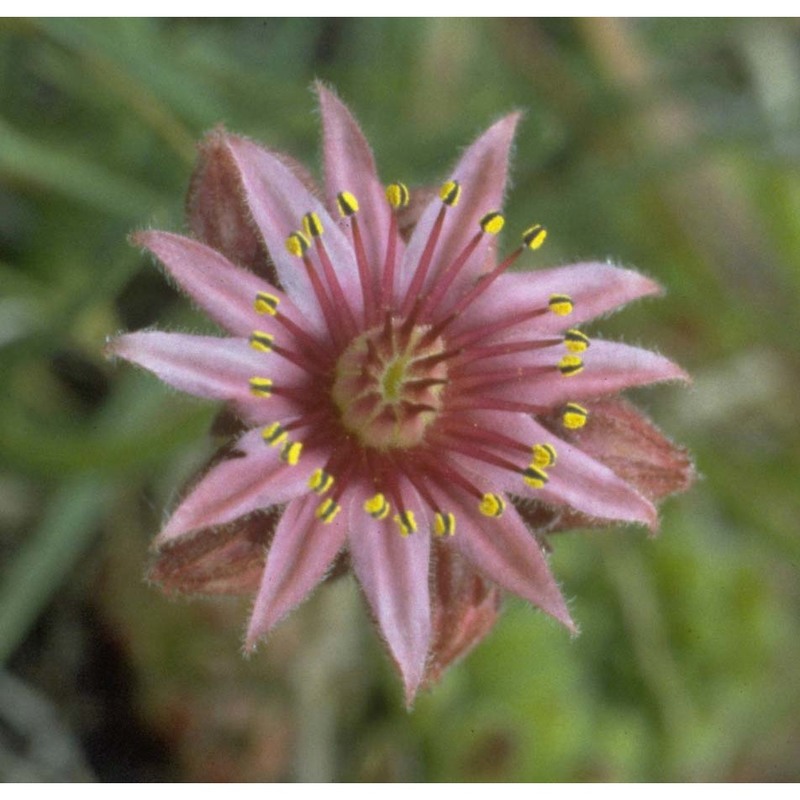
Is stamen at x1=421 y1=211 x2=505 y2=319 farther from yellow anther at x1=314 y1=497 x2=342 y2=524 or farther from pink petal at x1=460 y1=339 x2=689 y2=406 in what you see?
yellow anther at x1=314 y1=497 x2=342 y2=524

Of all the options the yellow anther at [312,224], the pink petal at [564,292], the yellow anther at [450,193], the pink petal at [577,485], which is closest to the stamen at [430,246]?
the yellow anther at [450,193]

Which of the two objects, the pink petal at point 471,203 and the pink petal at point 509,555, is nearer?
the pink petal at point 509,555

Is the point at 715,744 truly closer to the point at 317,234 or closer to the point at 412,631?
the point at 412,631

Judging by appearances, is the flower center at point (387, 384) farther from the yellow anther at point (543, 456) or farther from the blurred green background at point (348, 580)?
the blurred green background at point (348, 580)

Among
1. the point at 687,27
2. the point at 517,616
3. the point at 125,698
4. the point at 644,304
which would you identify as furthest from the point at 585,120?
the point at 125,698

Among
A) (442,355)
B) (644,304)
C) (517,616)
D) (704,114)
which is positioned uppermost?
(704,114)

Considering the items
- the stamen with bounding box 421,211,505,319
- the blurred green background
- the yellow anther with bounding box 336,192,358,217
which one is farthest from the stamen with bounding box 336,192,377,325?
the blurred green background

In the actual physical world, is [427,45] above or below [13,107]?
above

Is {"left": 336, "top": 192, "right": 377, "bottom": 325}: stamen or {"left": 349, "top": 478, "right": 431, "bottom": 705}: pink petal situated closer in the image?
{"left": 349, "top": 478, "right": 431, "bottom": 705}: pink petal
